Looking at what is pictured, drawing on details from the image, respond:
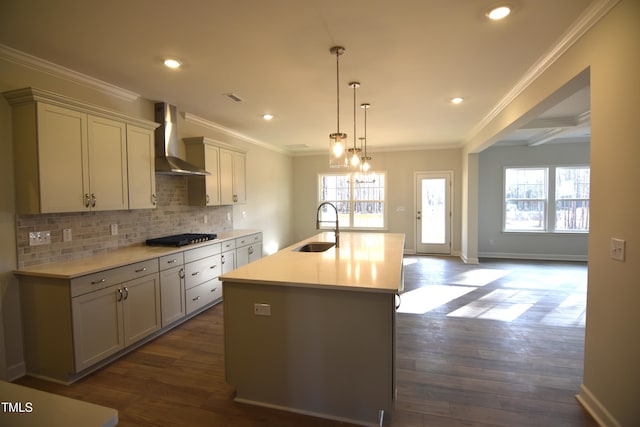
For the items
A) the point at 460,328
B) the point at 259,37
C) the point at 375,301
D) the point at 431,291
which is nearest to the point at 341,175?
the point at 431,291

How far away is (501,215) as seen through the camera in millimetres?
7172

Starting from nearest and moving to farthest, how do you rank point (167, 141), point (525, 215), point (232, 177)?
1. point (167, 141)
2. point (232, 177)
3. point (525, 215)

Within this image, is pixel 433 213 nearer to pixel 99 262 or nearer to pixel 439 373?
pixel 439 373

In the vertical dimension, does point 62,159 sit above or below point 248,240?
above

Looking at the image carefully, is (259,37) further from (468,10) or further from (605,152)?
(605,152)

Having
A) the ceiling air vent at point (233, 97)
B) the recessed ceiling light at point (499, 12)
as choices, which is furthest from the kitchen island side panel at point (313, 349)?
the ceiling air vent at point (233, 97)

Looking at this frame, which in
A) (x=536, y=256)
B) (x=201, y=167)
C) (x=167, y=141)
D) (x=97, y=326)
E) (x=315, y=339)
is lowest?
(x=536, y=256)

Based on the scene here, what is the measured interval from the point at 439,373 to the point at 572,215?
632 cm

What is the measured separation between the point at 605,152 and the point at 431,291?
3.18 metres

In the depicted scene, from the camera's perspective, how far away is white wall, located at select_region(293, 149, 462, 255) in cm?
738

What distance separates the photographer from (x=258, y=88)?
3.46 meters

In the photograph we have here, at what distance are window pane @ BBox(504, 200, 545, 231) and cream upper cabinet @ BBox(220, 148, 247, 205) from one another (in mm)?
5930

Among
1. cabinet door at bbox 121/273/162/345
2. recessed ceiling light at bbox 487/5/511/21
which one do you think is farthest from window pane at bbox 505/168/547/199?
cabinet door at bbox 121/273/162/345

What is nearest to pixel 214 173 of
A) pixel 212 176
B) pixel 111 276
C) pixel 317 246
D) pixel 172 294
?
pixel 212 176
